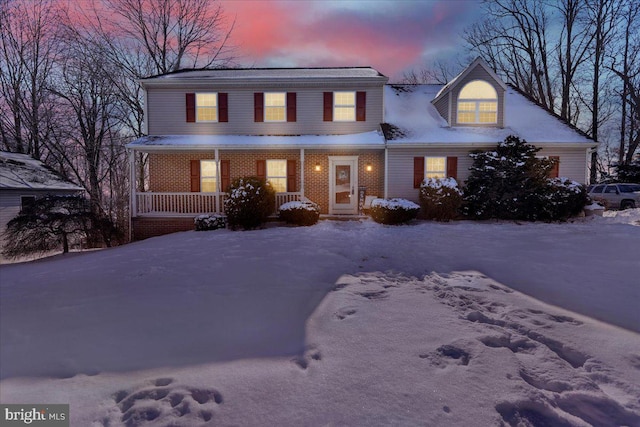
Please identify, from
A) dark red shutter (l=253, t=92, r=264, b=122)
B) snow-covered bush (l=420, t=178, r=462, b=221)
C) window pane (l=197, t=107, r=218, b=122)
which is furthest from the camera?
window pane (l=197, t=107, r=218, b=122)

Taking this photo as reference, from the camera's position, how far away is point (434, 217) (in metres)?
12.7

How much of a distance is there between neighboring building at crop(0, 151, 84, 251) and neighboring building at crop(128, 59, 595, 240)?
630 centimetres

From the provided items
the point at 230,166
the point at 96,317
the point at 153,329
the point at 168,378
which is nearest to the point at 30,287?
the point at 96,317

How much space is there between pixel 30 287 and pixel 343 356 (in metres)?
5.60

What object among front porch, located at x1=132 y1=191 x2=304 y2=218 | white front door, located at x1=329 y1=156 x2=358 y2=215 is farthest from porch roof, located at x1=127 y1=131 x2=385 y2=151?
front porch, located at x1=132 y1=191 x2=304 y2=218

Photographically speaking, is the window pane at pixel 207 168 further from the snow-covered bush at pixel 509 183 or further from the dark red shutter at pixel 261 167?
the snow-covered bush at pixel 509 183

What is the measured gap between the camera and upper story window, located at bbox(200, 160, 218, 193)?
14.4m

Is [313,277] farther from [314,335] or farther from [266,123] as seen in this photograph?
[266,123]

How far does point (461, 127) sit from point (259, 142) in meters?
9.18

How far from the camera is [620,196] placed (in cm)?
1747

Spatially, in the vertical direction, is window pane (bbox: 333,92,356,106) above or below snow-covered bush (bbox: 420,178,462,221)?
above

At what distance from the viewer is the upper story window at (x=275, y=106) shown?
14555 mm
